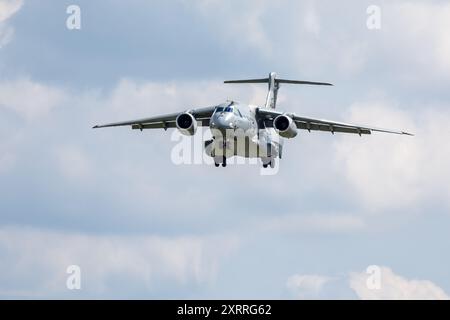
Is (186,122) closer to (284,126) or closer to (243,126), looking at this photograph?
(243,126)

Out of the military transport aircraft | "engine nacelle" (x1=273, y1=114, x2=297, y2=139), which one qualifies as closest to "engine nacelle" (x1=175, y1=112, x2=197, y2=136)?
the military transport aircraft

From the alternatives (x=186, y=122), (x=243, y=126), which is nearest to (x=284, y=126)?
(x=243, y=126)

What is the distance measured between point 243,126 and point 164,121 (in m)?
6.33

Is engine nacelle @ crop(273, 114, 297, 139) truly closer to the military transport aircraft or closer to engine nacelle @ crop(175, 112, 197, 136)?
the military transport aircraft

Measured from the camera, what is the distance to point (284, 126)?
50.4m

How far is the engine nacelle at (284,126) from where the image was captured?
165 feet

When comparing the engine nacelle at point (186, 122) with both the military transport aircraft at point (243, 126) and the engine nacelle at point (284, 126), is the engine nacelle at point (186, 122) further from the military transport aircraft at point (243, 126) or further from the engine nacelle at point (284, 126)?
the engine nacelle at point (284, 126)

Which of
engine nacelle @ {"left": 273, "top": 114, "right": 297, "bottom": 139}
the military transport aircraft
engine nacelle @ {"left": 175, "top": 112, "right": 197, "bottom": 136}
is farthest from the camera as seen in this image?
engine nacelle @ {"left": 273, "top": 114, "right": 297, "bottom": 139}

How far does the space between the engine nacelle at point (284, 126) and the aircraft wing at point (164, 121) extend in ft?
10.4

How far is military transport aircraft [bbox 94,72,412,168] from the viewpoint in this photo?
48.1 meters

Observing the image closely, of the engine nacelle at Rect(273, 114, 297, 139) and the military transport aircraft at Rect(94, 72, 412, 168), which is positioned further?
the engine nacelle at Rect(273, 114, 297, 139)

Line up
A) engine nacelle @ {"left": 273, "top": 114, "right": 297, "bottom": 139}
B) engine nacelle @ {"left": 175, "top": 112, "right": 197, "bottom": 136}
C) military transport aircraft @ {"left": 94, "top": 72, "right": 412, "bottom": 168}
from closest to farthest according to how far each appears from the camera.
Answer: military transport aircraft @ {"left": 94, "top": 72, "right": 412, "bottom": 168}
engine nacelle @ {"left": 175, "top": 112, "right": 197, "bottom": 136}
engine nacelle @ {"left": 273, "top": 114, "right": 297, "bottom": 139}
